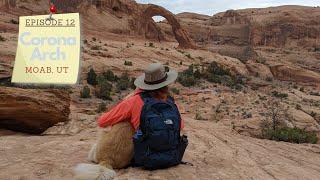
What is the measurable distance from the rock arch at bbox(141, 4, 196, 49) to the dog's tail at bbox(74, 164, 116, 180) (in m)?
33.5

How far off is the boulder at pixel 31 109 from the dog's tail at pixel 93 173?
387 centimetres

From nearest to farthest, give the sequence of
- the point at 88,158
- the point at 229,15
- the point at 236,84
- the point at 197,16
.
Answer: the point at 88,158 < the point at 236,84 < the point at 229,15 < the point at 197,16

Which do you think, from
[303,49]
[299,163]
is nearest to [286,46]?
[303,49]

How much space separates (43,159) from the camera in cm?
520

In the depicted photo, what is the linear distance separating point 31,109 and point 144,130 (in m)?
3.82

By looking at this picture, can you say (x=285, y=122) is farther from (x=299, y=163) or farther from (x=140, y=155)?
(x=140, y=155)

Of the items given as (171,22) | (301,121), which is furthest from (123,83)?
(171,22)

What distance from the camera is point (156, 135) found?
4453mm

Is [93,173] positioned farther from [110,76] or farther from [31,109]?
[110,76]

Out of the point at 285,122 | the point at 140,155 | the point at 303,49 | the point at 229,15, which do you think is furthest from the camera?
the point at 229,15

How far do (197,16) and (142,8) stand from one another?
33.2 m

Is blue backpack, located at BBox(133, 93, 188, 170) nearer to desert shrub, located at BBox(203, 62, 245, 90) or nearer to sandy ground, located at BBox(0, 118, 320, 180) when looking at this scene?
sandy ground, located at BBox(0, 118, 320, 180)

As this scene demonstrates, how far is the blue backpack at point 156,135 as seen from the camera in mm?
4461

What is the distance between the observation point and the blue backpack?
4.46 metres
